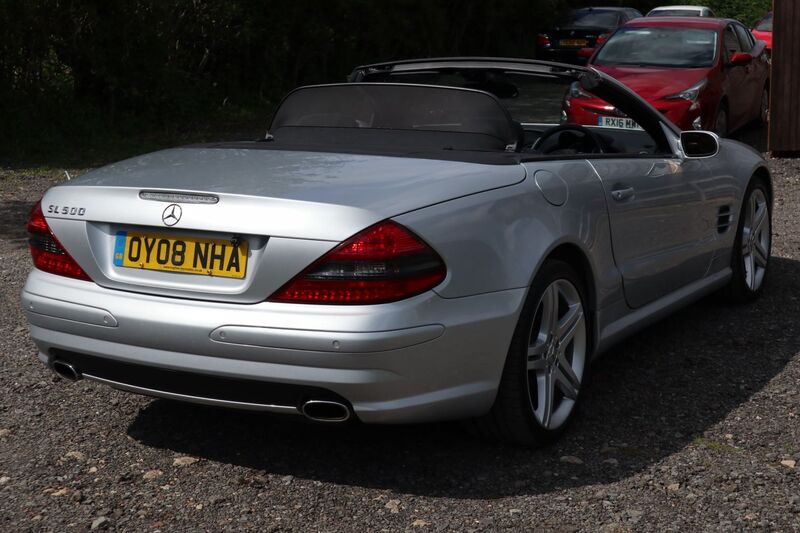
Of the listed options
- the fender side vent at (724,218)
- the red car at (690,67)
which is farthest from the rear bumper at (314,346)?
the red car at (690,67)

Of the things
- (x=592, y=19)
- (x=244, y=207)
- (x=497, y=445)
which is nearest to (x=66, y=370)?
(x=244, y=207)

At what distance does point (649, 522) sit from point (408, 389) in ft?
2.83

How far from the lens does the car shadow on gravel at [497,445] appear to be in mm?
4051

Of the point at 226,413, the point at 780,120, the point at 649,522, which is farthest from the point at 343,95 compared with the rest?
the point at 780,120

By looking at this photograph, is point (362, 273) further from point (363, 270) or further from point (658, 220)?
point (658, 220)

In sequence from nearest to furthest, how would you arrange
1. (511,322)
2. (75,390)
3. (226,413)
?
1. (511,322)
2. (226,413)
3. (75,390)

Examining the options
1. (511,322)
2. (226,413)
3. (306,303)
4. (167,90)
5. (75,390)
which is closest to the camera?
(306,303)

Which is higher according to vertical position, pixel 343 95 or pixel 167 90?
pixel 343 95

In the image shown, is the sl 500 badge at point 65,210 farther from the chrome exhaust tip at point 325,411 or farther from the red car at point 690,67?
the red car at point 690,67

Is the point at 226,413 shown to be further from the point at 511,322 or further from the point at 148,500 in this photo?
the point at 511,322

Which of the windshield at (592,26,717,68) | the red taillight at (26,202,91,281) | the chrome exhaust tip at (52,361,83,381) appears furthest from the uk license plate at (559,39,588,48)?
the chrome exhaust tip at (52,361,83,381)

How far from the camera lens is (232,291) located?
370 centimetres

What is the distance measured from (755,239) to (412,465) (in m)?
3.31

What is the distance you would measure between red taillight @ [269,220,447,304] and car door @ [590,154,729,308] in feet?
4.43
